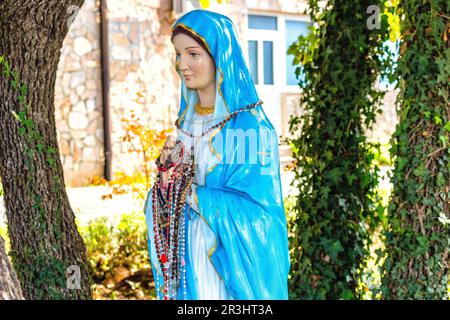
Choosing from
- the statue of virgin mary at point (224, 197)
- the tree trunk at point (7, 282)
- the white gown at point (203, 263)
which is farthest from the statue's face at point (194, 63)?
the tree trunk at point (7, 282)

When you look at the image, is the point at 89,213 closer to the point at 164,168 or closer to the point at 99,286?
the point at 99,286

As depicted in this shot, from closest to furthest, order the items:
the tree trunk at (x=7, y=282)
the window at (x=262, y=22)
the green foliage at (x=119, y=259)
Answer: the tree trunk at (x=7, y=282) < the green foliage at (x=119, y=259) < the window at (x=262, y=22)

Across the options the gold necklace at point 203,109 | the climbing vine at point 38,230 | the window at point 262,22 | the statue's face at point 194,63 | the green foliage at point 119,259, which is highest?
the window at point 262,22

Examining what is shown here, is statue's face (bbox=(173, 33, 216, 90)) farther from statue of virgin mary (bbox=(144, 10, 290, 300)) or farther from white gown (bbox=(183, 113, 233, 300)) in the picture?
white gown (bbox=(183, 113, 233, 300))

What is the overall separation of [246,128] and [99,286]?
137 inches

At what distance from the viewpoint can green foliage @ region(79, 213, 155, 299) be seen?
547cm

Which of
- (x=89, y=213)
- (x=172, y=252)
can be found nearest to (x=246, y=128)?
(x=172, y=252)

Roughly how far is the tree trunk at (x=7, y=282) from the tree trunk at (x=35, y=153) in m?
1.37

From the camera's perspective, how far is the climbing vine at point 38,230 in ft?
10.2

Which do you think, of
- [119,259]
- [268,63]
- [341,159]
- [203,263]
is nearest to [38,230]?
[203,263]

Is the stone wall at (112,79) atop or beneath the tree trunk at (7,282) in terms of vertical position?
atop

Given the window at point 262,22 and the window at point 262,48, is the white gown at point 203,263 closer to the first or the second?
the window at point 262,48

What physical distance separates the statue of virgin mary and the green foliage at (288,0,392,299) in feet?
6.03
